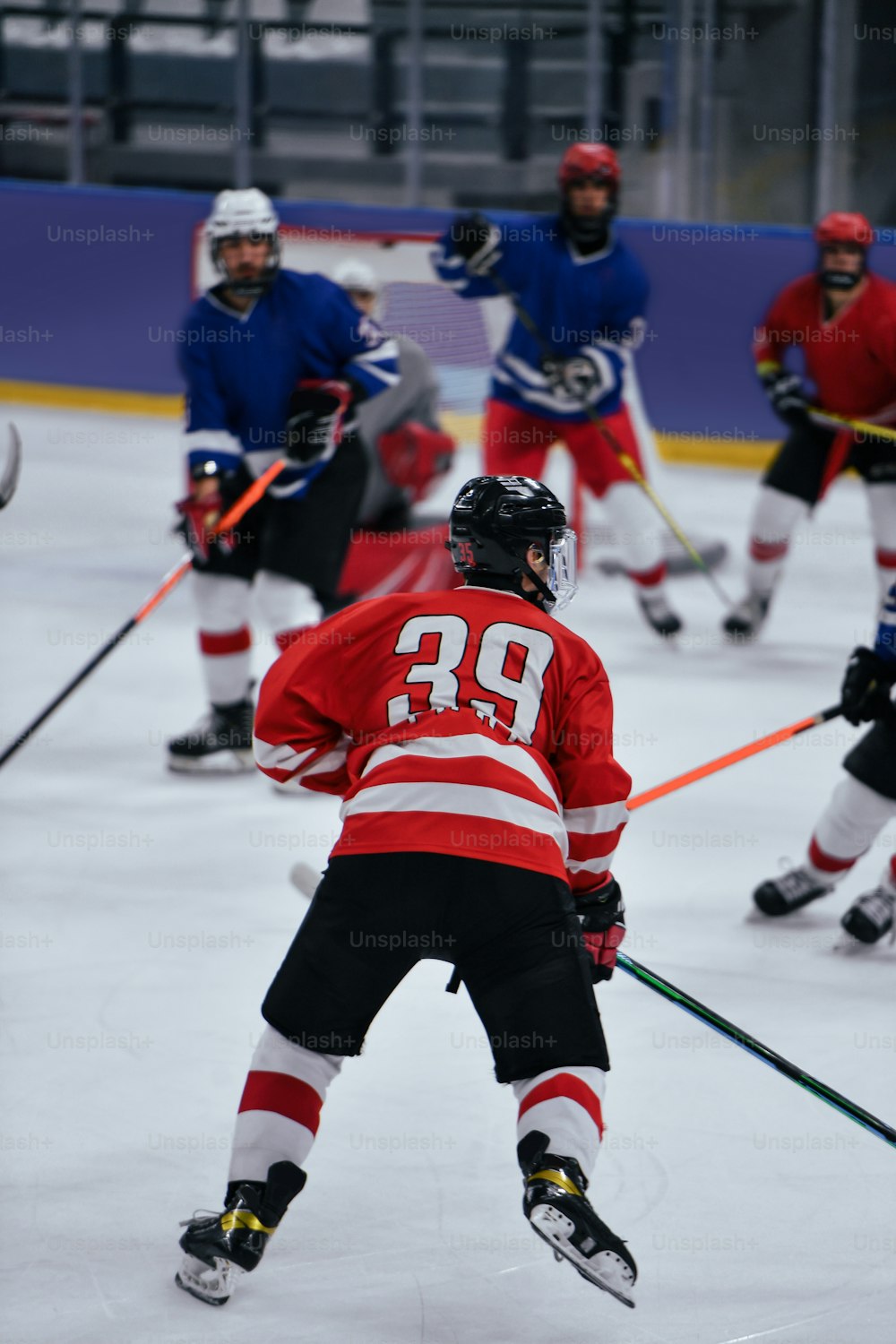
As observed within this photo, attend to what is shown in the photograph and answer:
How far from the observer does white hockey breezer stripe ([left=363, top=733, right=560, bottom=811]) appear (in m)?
2.11

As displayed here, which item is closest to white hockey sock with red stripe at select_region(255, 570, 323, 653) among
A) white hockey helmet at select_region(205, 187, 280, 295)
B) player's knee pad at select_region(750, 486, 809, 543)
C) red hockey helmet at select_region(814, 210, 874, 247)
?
white hockey helmet at select_region(205, 187, 280, 295)

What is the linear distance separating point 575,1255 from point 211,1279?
18.3 inches

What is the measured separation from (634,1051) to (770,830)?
1175 mm

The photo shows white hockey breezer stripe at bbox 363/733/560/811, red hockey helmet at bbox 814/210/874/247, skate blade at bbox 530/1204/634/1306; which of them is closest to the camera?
skate blade at bbox 530/1204/634/1306

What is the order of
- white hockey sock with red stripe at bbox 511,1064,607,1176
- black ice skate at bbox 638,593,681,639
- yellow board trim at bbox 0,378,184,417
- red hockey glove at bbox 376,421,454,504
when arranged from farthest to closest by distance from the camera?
yellow board trim at bbox 0,378,184,417
red hockey glove at bbox 376,421,454,504
black ice skate at bbox 638,593,681,639
white hockey sock with red stripe at bbox 511,1064,607,1176

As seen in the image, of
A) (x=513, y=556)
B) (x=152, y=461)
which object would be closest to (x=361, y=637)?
(x=513, y=556)

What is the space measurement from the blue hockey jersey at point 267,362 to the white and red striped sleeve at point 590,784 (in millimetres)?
2122

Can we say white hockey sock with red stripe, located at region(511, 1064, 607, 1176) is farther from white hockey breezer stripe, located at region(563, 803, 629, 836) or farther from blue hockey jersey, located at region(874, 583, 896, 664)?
Result: blue hockey jersey, located at region(874, 583, 896, 664)

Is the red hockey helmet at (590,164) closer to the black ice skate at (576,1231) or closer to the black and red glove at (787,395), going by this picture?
the black and red glove at (787,395)

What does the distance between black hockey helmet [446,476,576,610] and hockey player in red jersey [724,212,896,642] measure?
2904mm

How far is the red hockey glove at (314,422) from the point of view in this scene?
162 inches

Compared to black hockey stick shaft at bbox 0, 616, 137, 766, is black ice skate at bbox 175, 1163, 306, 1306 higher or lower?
lower

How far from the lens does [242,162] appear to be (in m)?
8.32

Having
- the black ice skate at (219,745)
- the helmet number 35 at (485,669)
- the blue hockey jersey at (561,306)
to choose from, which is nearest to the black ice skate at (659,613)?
the blue hockey jersey at (561,306)
